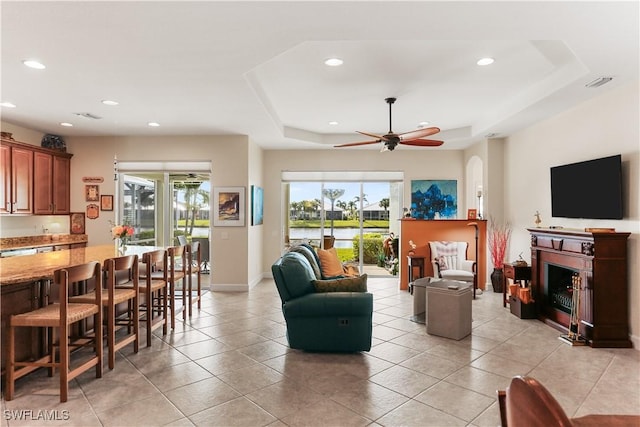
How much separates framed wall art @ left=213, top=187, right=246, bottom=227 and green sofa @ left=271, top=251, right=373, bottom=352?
125 inches

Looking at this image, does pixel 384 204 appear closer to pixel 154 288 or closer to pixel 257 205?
pixel 257 205

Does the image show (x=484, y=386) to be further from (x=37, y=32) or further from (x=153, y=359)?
(x=37, y=32)

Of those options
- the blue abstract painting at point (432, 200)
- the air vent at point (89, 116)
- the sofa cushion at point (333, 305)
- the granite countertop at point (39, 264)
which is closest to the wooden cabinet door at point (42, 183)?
the air vent at point (89, 116)

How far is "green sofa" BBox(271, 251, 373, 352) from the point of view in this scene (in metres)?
3.59

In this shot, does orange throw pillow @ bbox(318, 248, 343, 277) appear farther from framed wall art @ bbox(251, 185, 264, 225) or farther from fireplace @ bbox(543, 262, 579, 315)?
fireplace @ bbox(543, 262, 579, 315)

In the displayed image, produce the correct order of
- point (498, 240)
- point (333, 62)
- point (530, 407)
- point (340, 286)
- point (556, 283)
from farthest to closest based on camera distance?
1. point (498, 240)
2. point (556, 283)
3. point (333, 62)
4. point (340, 286)
5. point (530, 407)

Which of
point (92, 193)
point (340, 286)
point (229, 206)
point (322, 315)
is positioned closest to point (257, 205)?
point (229, 206)

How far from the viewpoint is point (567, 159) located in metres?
4.95

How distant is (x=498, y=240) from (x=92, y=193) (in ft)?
24.7

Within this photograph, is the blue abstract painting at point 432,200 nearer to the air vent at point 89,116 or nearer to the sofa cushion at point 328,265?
the sofa cushion at point 328,265

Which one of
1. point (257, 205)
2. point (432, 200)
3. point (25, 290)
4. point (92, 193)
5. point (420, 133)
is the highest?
point (420, 133)

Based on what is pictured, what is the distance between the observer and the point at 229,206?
22.0 ft

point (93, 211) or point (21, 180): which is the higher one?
point (21, 180)

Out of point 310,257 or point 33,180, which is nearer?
point 310,257
